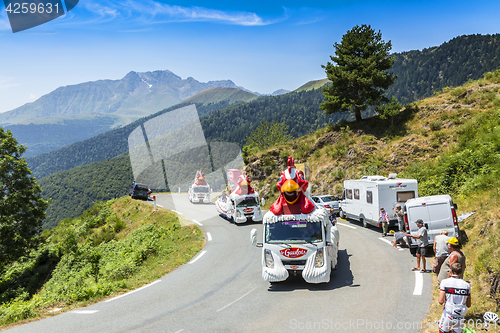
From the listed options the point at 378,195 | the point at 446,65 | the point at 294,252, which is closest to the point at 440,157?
the point at 378,195

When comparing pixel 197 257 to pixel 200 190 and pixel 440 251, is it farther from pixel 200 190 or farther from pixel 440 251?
pixel 200 190

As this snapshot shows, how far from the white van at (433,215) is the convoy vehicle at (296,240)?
4.19m

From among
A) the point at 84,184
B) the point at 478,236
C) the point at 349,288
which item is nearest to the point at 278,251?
the point at 349,288

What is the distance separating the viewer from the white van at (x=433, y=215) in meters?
12.4

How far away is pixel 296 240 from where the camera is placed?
32.9 ft

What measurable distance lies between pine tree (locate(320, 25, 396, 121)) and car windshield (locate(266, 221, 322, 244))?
2809cm

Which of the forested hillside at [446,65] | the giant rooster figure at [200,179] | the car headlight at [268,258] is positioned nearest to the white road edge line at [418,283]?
the car headlight at [268,258]

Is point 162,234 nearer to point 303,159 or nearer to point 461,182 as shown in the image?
point 461,182

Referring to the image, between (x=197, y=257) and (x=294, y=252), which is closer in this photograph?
(x=294, y=252)

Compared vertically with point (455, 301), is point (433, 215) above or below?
below

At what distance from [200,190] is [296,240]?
2521 cm

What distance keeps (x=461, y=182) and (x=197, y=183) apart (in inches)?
945

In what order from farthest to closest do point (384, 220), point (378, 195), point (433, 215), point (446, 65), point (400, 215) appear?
point (446, 65) < point (378, 195) < point (384, 220) < point (400, 215) < point (433, 215)

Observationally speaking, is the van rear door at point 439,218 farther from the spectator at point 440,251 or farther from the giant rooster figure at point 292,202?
the giant rooster figure at point 292,202
